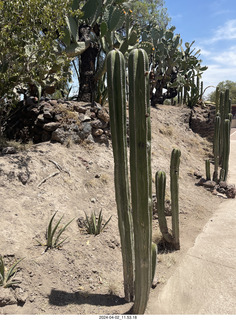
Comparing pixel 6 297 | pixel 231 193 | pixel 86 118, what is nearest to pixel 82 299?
pixel 6 297

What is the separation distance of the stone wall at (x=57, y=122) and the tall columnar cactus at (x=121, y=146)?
13.8 ft

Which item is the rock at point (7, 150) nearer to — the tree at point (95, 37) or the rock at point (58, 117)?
the rock at point (58, 117)

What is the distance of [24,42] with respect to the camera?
584 centimetres

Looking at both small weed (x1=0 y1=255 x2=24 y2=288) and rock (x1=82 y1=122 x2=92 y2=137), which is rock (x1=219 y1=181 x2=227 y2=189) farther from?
small weed (x1=0 y1=255 x2=24 y2=288)

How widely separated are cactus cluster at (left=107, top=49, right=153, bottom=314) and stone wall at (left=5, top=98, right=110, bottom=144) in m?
4.22

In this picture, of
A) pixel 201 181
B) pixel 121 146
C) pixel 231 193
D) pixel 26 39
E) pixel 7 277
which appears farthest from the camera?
pixel 201 181

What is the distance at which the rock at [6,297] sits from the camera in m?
3.03

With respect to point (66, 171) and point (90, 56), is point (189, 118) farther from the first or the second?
point (66, 171)

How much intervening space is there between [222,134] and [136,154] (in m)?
7.38

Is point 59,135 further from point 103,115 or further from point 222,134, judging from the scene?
point 222,134

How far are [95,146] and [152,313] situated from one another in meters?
4.87

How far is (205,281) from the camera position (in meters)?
3.84

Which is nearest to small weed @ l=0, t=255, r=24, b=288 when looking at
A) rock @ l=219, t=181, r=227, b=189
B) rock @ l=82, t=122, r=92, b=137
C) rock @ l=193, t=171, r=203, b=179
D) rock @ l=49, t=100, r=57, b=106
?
rock @ l=82, t=122, r=92, b=137

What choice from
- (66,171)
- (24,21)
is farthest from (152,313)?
(24,21)
